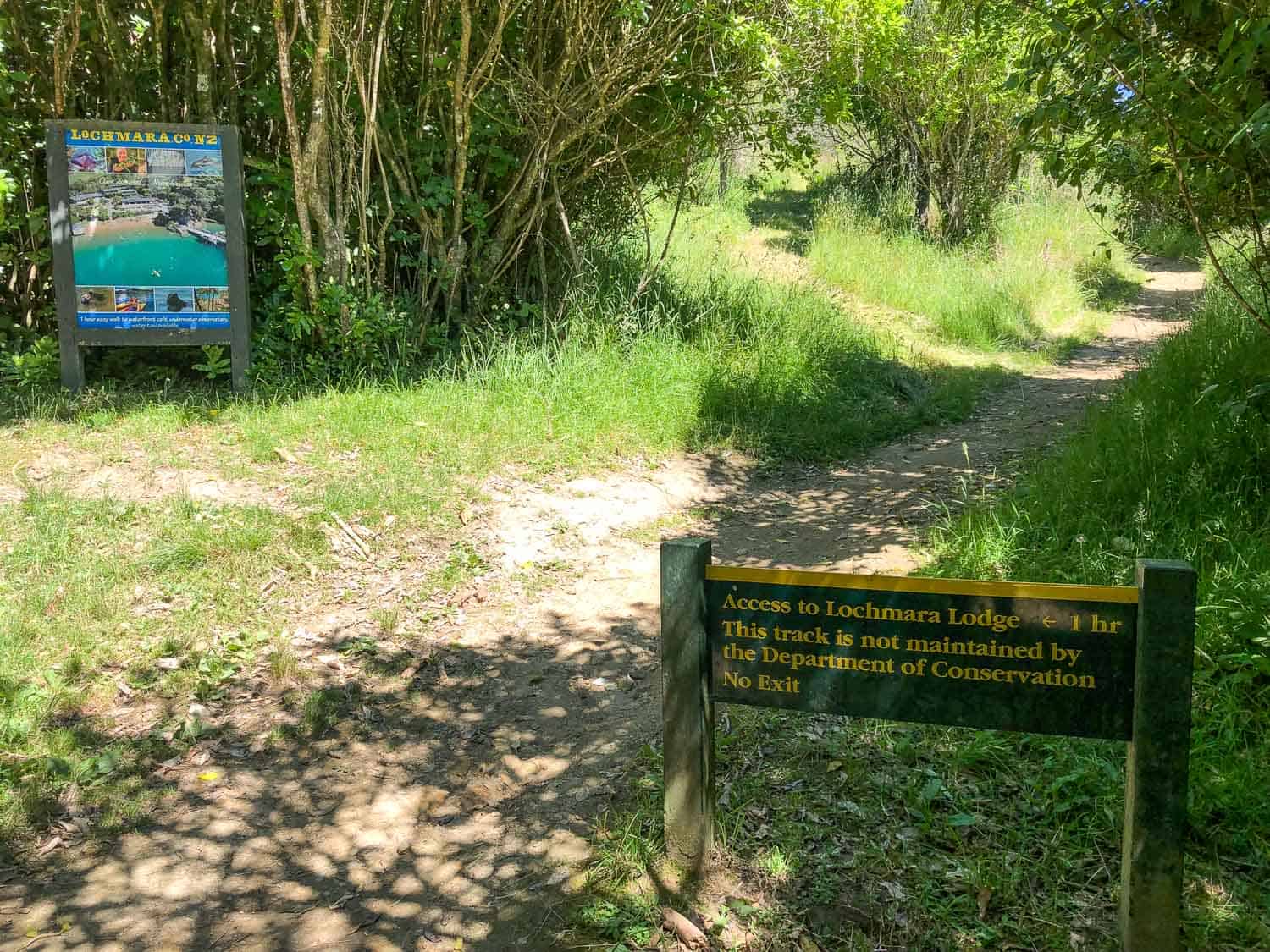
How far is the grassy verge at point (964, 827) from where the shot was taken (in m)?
3.07

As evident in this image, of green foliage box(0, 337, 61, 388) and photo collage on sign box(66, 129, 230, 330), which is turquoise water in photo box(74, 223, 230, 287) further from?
green foliage box(0, 337, 61, 388)

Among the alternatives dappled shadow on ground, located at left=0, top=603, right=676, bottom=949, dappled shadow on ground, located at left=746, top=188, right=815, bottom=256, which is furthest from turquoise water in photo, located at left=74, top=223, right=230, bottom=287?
dappled shadow on ground, located at left=746, top=188, right=815, bottom=256

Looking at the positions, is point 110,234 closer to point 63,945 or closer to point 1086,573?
point 63,945

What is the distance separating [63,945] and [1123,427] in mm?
5756

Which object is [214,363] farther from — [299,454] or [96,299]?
[299,454]

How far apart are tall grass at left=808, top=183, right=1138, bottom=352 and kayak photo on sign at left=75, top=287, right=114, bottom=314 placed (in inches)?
319

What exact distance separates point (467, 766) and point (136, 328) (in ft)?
17.5

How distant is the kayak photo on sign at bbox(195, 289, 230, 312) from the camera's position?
8.12m

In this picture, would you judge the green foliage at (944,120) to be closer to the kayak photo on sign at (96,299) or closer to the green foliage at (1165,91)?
the green foliage at (1165,91)

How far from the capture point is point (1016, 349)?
12164 mm

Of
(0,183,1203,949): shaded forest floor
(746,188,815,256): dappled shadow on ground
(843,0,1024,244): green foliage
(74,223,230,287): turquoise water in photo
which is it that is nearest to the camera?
(0,183,1203,949): shaded forest floor

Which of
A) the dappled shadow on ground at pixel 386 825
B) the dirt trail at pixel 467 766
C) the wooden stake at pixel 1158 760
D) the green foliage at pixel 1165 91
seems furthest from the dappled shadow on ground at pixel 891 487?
the wooden stake at pixel 1158 760

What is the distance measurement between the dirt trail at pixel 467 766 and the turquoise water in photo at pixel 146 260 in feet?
10.5

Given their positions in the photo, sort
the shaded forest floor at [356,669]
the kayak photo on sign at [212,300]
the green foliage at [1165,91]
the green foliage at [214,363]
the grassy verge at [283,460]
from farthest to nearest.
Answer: the green foliage at [214,363], the kayak photo on sign at [212,300], the green foliage at [1165,91], the grassy verge at [283,460], the shaded forest floor at [356,669]
